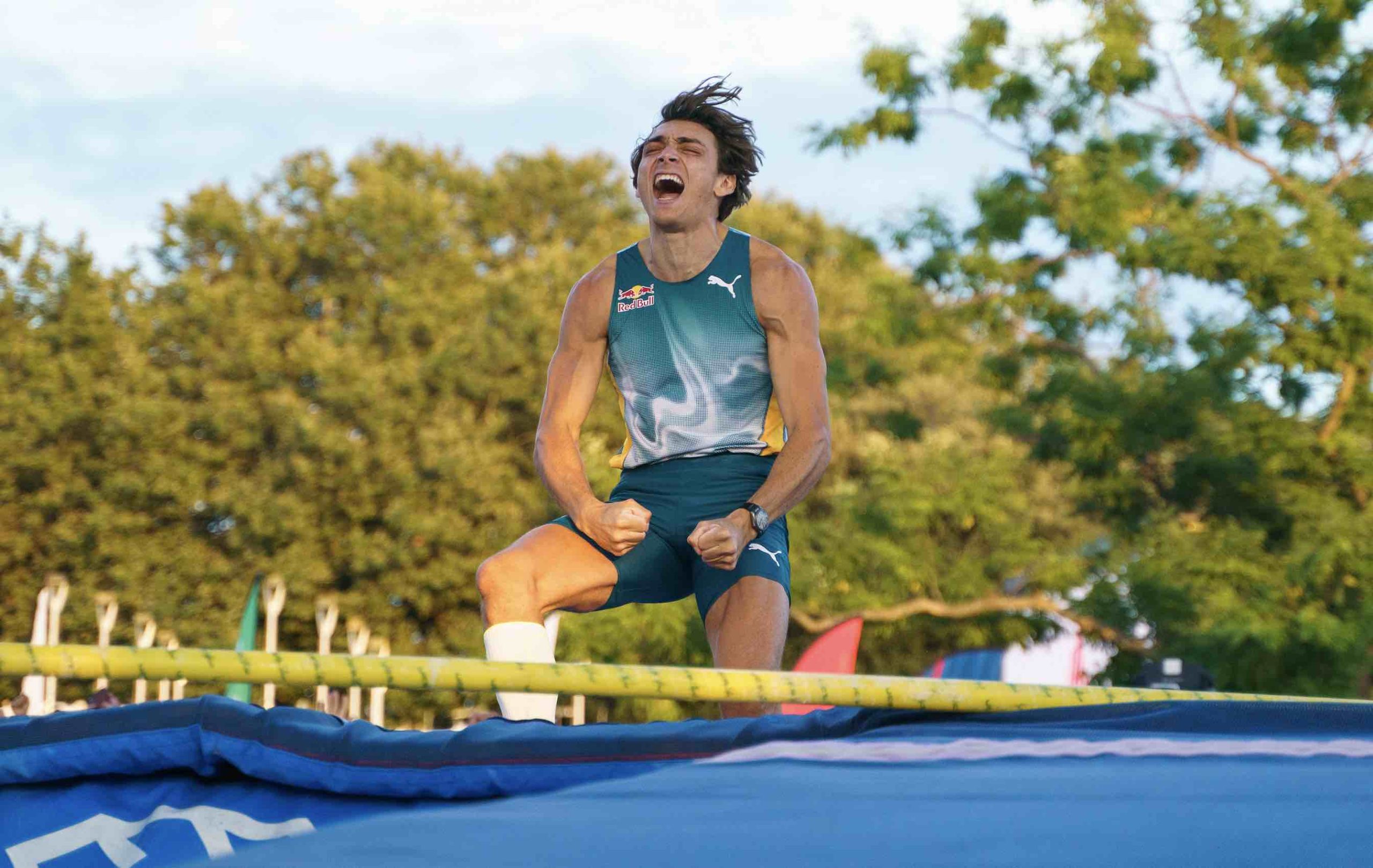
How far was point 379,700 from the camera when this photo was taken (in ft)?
55.3

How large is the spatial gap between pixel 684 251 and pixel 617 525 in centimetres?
62

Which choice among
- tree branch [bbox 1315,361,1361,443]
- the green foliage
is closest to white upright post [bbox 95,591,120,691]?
the green foliage

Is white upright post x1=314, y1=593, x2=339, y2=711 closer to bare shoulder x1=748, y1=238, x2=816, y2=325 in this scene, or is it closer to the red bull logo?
the red bull logo

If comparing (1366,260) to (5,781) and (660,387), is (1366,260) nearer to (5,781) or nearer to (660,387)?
(660,387)

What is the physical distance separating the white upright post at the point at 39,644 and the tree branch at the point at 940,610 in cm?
686

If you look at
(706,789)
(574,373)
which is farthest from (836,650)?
(706,789)

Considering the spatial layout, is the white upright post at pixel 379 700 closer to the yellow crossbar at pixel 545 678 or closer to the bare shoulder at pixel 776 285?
the bare shoulder at pixel 776 285

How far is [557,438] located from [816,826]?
2.34m

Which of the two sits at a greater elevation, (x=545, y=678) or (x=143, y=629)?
(x=545, y=678)

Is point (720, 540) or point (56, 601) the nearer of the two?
point (720, 540)

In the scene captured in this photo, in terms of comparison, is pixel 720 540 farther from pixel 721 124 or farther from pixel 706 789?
pixel 706 789

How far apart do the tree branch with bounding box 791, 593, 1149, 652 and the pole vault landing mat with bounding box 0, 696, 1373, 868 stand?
1254 cm

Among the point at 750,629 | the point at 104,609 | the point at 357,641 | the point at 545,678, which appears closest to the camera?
the point at 545,678

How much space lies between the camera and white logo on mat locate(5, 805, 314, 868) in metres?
1.81
